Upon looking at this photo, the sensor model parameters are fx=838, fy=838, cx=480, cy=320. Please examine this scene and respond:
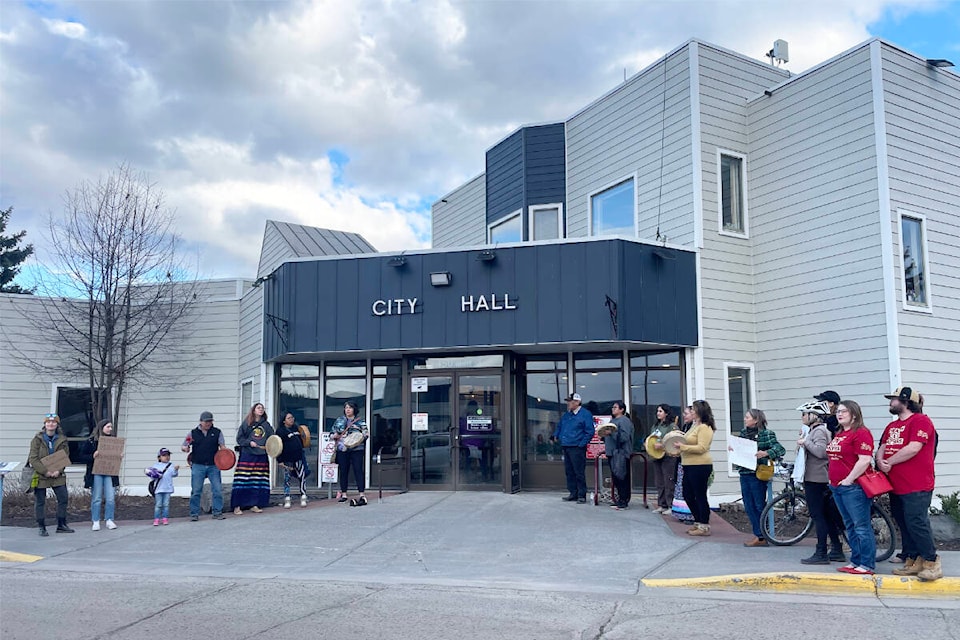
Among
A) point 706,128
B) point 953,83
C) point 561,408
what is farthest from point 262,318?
point 953,83

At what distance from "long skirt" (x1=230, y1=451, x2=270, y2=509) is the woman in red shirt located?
908cm

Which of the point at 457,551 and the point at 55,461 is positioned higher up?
the point at 55,461

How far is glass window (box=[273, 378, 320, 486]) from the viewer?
640 inches

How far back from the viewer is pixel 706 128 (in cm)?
1474

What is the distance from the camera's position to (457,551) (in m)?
10.3

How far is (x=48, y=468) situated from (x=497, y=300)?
23.9 ft

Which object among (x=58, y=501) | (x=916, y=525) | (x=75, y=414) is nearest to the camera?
(x=916, y=525)

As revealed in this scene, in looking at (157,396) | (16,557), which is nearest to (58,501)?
(16,557)

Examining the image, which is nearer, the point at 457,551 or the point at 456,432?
the point at 457,551

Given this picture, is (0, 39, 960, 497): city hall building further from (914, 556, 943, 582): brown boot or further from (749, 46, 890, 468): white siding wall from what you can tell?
(914, 556, 943, 582): brown boot

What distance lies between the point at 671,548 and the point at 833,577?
238 centimetres

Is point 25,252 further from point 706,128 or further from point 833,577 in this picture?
point 833,577

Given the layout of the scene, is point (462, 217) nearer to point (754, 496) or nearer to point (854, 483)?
point (754, 496)

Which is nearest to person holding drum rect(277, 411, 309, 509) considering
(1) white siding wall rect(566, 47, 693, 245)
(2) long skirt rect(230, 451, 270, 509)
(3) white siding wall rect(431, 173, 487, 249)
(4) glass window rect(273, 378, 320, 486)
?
(2) long skirt rect(230, 451, 270, 509)
